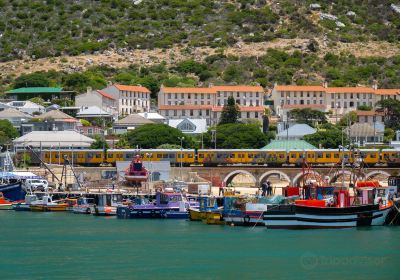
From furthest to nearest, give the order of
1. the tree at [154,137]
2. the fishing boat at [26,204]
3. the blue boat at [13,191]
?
the tree at [154,137] < the blue boat at [13,191] < the fishing boat at [26,204]

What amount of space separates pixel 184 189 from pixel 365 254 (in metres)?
40.2

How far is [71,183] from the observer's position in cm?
12094

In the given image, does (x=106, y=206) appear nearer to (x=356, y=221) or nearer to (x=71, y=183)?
(x=71, y=183)

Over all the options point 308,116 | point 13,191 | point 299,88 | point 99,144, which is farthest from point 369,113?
point 13,191

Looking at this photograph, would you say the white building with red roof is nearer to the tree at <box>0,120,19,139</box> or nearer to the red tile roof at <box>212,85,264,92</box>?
the red tile roof at <box>212,85,264,92</box>

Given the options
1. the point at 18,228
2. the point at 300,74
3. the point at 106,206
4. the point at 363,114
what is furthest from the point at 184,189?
the point at 300,74

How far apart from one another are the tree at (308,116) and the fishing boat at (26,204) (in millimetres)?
57496

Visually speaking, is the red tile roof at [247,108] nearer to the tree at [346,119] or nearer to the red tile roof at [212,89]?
the red tile roof at [212,89]

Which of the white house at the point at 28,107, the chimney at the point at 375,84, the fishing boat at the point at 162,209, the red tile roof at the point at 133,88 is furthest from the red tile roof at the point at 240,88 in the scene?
the fishing boat at the point at 162,209

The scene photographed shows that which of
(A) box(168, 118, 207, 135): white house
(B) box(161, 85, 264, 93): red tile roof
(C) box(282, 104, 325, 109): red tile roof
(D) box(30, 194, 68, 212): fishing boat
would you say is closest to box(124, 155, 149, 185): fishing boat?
(D) box(30, 194, 68, 212): fishing boat

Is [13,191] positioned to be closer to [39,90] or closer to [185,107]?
[185,107]

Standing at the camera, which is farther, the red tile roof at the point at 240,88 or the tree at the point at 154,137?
the red tile roof at the point at 240,88

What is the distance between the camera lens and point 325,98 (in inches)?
6678

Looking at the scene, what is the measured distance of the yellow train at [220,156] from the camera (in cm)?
12200
